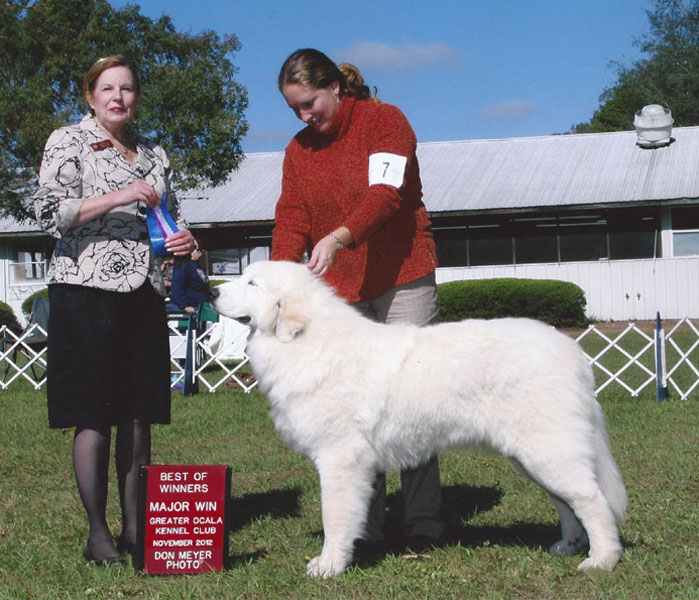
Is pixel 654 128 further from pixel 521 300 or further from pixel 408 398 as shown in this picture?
pixel 408 398

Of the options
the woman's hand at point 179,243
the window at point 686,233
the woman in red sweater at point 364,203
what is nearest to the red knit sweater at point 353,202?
the woman in red sweater at point 364,203

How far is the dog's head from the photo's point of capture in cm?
356

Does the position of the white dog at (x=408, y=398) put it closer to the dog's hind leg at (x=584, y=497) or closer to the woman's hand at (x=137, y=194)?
the dog's hind leg at (x=584, y=497)

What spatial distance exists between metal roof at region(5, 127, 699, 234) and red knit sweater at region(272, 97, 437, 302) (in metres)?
16.4

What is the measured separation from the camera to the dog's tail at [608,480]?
11.5 ft

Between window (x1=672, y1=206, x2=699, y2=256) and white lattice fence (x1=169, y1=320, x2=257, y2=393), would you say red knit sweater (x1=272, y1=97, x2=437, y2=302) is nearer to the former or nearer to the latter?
white lattice fence (x1=169, y1=320, x2=257, y2=393)

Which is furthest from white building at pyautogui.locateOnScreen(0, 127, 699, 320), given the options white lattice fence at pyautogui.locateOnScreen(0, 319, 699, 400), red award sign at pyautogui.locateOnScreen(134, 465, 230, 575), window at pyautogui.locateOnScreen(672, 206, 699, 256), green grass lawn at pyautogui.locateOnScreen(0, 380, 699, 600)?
red award sign at pyautogui.locateOnScreen(134, 465, 230, 575)

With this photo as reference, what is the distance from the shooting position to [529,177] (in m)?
21.7

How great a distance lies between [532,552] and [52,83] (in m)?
18.8

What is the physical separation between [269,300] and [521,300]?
14989 millimetres

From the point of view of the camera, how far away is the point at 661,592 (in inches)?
124

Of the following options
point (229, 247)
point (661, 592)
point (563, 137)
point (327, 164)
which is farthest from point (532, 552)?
point (563, 137)

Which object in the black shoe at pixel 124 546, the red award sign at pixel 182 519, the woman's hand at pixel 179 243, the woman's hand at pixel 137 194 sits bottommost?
the black shoe at pixel 124 546

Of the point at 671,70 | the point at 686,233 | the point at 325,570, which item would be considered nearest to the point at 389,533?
the point at 325,570
